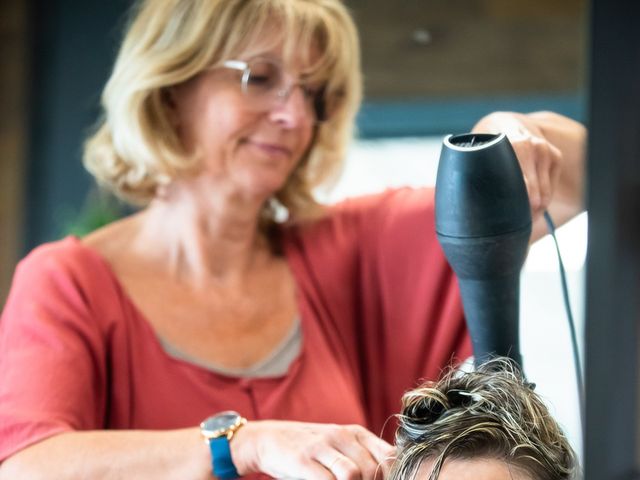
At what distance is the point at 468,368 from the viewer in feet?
3.32

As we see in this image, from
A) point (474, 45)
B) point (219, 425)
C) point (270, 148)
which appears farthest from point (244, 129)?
point (474, 45)

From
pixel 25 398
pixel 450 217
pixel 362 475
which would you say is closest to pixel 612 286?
pixel 450 217

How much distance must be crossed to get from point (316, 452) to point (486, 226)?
0.84 feet

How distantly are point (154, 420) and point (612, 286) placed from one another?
0.84 m

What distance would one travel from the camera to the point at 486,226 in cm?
81

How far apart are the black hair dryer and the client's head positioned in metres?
0.05

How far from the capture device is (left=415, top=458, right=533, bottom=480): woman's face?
825mm

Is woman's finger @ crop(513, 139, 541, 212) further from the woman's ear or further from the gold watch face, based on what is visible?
the woman's ear

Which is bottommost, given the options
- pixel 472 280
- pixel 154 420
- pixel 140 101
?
pixel 154 420

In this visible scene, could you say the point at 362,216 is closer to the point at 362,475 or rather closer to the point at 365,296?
the point at 365,296

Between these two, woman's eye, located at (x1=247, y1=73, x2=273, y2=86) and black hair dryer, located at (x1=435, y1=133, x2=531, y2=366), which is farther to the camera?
woman's eye, located at (x1=247, y1=73, x2=273, y2=86)

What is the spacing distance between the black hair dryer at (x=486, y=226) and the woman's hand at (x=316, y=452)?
14 centimetres

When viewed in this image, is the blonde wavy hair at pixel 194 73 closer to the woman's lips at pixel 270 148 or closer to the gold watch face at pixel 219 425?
the woman's lips at pixel 270 148

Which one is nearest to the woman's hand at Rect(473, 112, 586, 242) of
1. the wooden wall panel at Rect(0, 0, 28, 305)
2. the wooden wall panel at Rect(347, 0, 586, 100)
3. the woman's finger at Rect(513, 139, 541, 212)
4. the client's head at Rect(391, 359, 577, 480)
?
the woman's finger at Rect(513, 139, 541, 212)
